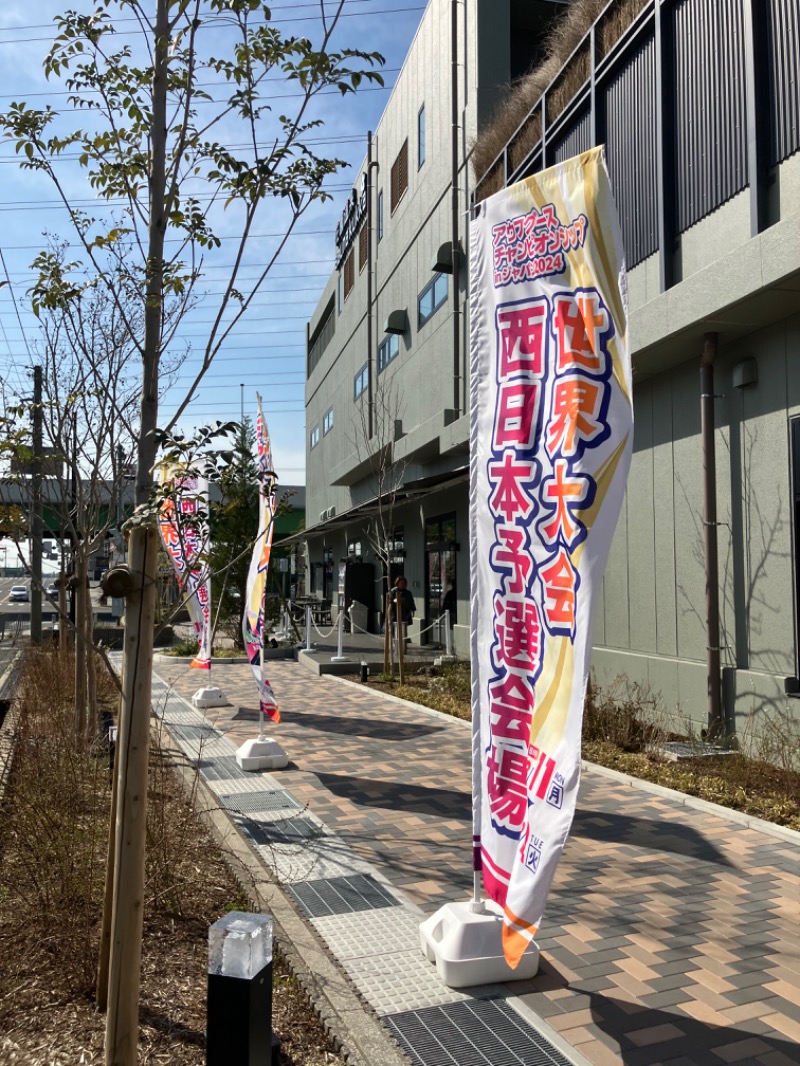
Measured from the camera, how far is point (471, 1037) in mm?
3736

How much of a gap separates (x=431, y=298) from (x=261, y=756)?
48.7 feet

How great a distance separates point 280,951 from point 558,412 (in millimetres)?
3071

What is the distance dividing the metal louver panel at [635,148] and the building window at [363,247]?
18.7m

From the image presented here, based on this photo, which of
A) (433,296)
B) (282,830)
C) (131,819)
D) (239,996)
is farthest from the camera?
(433,296)

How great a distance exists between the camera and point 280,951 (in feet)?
15.0

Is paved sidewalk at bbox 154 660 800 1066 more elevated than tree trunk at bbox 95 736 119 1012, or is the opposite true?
tree trunk at bbox 95 736 119 1012

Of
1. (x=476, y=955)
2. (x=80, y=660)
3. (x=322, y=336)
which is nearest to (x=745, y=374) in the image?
(x=476, y=955)

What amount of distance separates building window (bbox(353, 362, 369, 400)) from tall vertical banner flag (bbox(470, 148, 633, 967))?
25040 mm

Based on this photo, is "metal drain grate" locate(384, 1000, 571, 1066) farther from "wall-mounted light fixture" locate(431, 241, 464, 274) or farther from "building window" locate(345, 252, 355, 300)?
"building window" locate(345, 252, 355, 300)

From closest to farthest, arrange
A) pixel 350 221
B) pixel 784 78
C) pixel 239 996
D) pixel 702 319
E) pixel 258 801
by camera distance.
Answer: pixel 239 996
pixel 258 801
pixel 784 78
pixel 702 319
pixel 350 221

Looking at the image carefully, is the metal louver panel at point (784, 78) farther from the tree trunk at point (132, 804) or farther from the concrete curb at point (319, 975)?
the concrete curb at point (319, 975)

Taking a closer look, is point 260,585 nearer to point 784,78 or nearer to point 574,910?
point 574,910

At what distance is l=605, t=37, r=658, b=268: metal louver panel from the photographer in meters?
10.8

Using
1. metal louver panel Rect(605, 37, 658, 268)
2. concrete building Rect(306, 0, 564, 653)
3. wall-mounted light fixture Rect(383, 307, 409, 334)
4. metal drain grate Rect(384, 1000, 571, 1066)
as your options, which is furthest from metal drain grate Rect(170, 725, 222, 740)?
wall-mounted light fixture Rect(383, 307, 409, 334)
